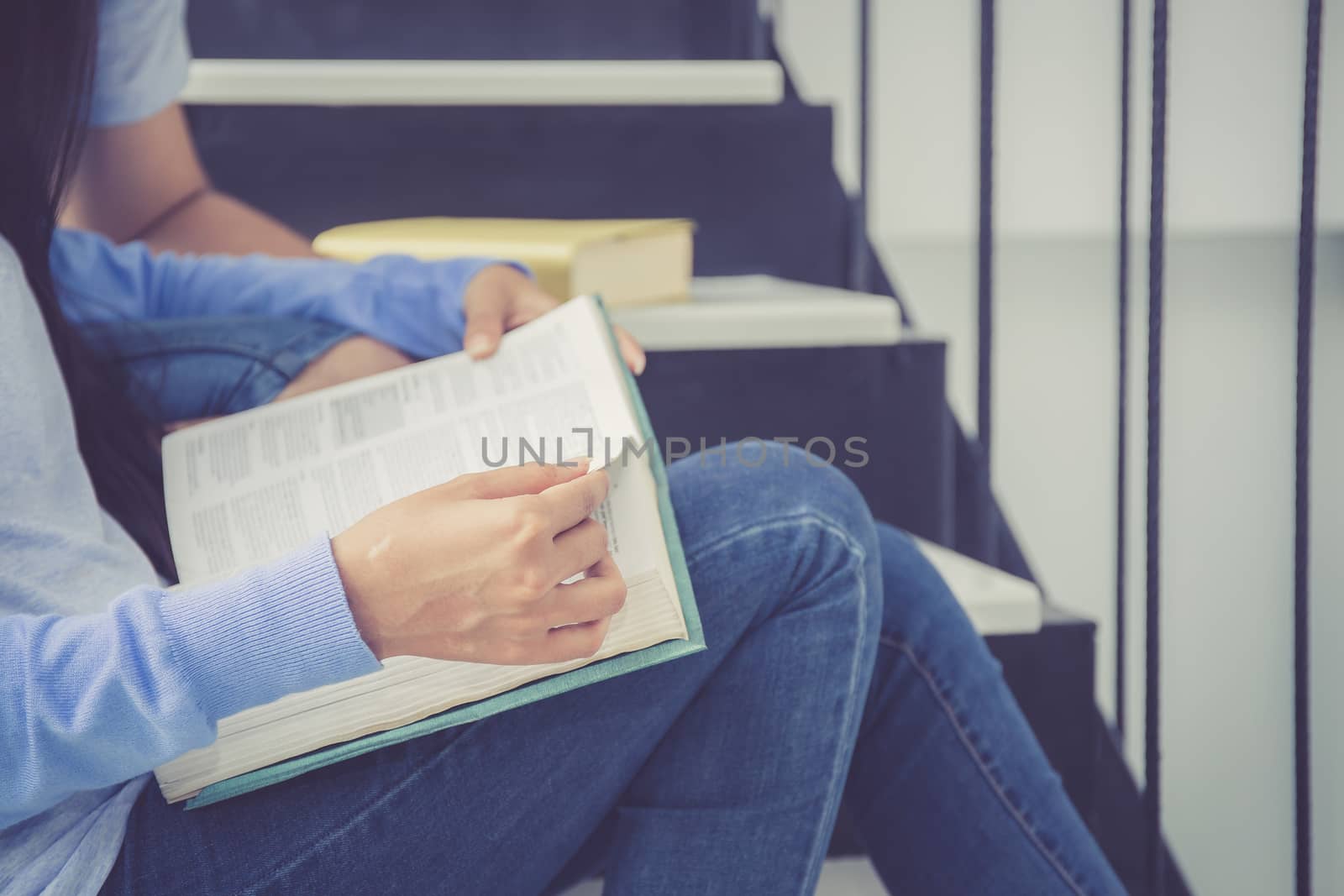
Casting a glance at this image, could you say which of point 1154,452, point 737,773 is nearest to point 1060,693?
point 1154,452

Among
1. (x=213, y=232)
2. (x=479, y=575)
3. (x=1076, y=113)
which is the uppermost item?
(x=1076, y=113)

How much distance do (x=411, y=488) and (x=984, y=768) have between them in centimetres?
35

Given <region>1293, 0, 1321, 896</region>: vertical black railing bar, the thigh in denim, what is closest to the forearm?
the thigh in denim

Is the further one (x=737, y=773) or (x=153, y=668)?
(x=737, y=773)

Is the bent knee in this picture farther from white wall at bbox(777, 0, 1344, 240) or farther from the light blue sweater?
white wall at bbox(777, 0, 1344, 240)

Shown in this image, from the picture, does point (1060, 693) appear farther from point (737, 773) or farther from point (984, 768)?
point (737, 773)

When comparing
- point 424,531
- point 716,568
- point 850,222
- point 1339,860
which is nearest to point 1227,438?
point 1339,860

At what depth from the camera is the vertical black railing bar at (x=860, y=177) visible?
1.01 m

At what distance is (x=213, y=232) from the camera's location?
830mm

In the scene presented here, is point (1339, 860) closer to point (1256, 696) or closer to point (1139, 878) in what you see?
point (1256, 696)

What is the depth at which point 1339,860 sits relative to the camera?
145 cm

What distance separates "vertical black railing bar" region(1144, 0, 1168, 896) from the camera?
753mm

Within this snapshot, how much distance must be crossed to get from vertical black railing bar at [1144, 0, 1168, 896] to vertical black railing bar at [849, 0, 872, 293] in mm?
281

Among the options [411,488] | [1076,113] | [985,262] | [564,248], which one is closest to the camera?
[411,488]
